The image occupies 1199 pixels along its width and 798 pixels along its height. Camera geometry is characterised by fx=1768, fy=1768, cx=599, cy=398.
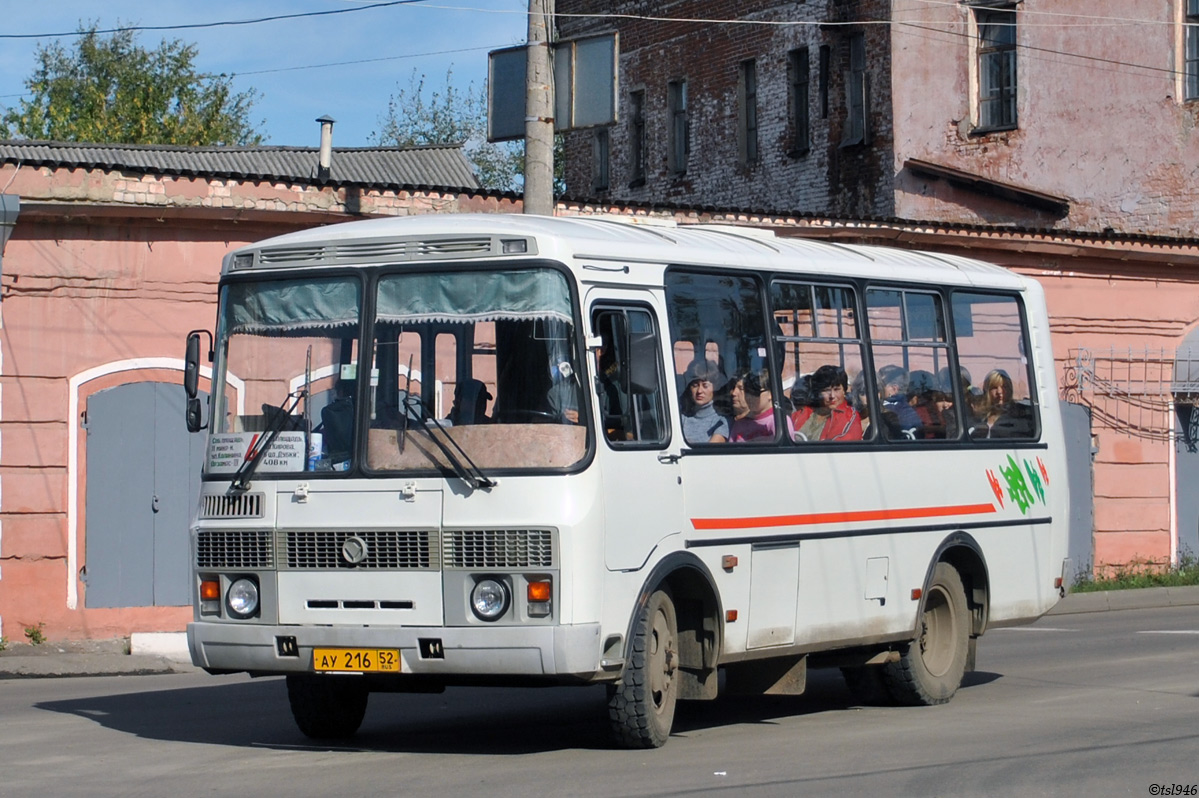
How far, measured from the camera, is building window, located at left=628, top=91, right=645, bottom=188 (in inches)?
1486

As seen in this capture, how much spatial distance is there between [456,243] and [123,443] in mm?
8833

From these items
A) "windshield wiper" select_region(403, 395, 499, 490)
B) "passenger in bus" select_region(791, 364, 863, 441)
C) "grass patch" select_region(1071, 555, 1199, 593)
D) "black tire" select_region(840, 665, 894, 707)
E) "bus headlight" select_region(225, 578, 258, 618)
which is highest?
"passenger in bus" select_region(791, 364, 863, 441)

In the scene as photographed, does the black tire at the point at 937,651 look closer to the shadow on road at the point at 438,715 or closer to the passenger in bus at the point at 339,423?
the shadow on road at the point at 438,715

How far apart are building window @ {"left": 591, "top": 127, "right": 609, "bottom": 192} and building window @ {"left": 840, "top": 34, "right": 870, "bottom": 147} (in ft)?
26.1

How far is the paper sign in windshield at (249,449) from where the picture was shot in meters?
9.12

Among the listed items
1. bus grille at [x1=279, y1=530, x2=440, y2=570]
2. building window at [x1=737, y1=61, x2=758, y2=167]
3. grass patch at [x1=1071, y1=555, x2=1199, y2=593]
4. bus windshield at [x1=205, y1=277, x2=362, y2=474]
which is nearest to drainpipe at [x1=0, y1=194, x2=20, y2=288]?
bus windshield at [x1=205, y1=277, x2=362, y2=474]

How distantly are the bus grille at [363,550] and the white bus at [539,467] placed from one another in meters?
0.01

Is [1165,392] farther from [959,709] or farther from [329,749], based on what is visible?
[329,749]

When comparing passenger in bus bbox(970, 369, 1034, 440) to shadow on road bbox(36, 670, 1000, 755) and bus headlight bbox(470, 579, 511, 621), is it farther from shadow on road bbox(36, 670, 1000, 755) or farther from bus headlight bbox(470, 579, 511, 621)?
bus headlight bbox(470, 579, 511, 621)

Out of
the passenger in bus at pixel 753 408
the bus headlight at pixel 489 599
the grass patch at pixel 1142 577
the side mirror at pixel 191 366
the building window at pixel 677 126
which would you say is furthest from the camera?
the building window at pixel 677 126

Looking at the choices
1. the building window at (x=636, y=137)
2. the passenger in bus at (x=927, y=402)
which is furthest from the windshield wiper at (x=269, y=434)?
the building window at (x=636, y=137)

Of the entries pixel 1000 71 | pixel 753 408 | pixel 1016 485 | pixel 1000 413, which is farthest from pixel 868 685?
pixel 1000 71

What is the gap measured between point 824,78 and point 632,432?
81.2ft

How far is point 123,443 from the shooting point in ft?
55.3
